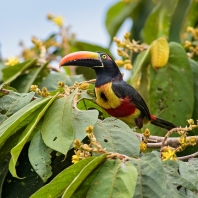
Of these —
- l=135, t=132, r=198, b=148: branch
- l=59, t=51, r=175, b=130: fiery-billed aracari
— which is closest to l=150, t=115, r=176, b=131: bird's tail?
l=59, t=51, r=175, b=130: fiery-billed aracari

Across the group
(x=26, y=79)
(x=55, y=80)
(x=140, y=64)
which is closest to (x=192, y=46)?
(x=140, y=64)

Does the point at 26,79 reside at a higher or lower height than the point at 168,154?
lower

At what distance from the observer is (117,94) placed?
140 inches

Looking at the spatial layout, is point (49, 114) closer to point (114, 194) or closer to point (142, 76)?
point (114, 194)

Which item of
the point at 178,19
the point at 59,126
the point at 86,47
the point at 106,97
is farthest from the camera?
the point at 86,47

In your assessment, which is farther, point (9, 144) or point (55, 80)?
point (55, 80)

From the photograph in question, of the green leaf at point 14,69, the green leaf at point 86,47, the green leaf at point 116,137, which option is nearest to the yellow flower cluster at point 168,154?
the green leaf at point 116,137

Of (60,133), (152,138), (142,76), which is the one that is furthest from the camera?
(142,76)

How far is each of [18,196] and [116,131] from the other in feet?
1.71

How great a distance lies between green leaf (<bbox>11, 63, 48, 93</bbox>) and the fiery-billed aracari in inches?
14.3

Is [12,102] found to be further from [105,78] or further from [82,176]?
[105,78]

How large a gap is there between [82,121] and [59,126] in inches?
3.8

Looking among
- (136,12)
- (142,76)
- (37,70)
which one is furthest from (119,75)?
(136,12)

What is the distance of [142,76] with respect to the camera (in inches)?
143
